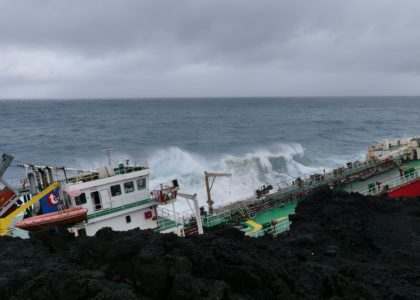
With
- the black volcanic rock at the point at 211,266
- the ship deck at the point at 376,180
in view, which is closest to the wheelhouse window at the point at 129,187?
the black volcanic rock at the point at 211,266

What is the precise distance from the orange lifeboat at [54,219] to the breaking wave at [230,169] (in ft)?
54.4

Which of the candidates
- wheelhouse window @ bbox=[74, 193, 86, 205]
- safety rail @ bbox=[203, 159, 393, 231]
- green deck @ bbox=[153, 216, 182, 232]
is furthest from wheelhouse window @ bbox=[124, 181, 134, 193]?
safety rail @ bbox=[203, 159, 393, 231]

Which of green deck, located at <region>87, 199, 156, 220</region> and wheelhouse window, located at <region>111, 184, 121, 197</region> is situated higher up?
wheelhouse window, located at <region>111, 184, 121, 197</region>

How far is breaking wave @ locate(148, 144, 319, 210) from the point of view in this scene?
37.6m

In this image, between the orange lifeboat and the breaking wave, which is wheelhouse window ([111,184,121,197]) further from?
the breaking wave

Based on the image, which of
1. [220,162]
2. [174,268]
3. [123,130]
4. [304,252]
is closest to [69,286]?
[174,268]

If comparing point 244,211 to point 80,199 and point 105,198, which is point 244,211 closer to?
point 105,198

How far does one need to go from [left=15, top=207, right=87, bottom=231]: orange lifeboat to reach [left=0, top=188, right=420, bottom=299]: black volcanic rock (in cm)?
732

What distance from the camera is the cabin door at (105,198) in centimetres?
1679

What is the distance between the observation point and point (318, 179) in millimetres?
26344

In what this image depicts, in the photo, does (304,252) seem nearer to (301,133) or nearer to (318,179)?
(318,179)

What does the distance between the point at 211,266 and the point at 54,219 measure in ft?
35.4

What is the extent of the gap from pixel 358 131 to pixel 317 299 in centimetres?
8858

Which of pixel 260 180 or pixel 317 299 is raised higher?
pixel 317 299
